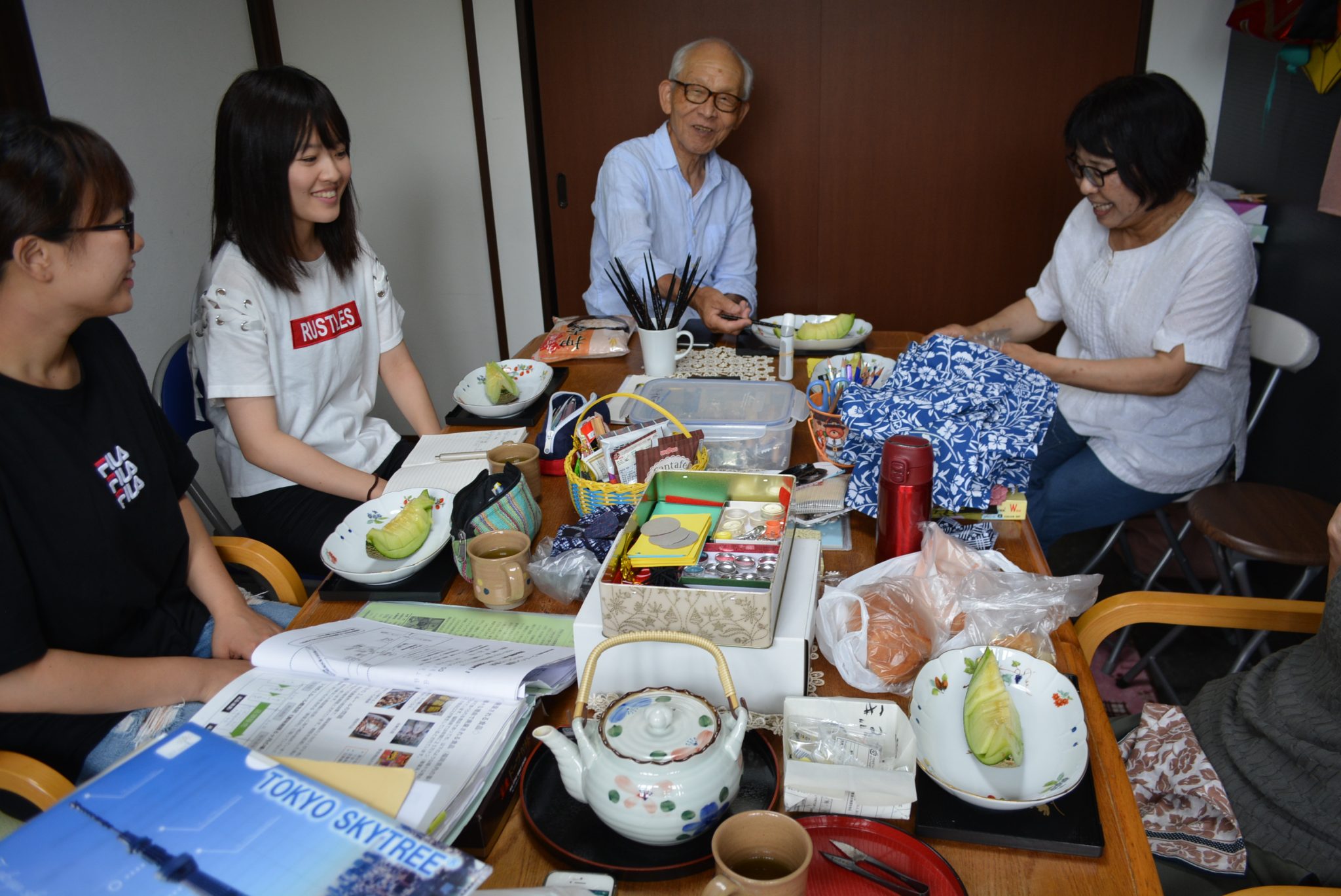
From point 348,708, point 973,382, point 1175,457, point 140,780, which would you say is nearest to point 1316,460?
point 1175,457

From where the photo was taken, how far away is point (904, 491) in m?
1.13

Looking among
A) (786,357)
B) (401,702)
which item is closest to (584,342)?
(786,357)

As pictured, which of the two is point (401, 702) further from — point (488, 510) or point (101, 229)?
point (101, 229)

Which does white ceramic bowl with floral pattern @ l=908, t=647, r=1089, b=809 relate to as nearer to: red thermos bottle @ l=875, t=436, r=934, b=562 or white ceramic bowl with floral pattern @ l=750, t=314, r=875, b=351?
red thermos bottle @ l=875, t=436, r=934, b=562

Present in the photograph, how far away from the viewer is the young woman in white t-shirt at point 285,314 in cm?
161

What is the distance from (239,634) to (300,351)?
0.67 meters

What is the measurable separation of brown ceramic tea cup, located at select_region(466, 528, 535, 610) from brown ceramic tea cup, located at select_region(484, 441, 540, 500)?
211mm

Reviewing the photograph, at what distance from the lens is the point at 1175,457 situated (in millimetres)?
1979

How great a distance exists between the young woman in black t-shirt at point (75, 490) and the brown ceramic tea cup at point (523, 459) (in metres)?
0.42

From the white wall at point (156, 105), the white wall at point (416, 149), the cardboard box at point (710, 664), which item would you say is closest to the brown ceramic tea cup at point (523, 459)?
the cardboard box at point (710, 664)

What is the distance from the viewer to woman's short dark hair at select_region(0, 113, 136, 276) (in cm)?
104

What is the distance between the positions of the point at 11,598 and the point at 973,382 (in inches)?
52.7

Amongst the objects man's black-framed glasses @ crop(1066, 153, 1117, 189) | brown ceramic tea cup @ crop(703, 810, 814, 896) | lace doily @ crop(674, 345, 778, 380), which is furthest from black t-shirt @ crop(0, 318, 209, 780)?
man's black-framed glasses @ crop(1066, 153, 1117, 189)

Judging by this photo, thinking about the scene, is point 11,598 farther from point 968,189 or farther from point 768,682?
point 968,189
